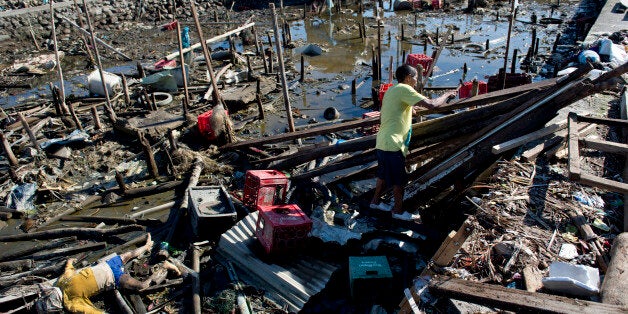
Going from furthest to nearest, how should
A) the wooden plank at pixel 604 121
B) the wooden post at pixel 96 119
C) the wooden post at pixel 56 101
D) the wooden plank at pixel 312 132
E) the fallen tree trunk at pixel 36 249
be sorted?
the wooden post at pixel 56 101
the wooden post at pixel 96 119
the wooden plank at pixel 312 132
the fallen tree trunk at pixel 36 249
the wooden plank at pixel 604 121

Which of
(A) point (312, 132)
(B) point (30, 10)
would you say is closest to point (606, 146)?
(A) point (312, 132)

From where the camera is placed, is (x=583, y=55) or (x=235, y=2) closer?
(x=583, y=55)

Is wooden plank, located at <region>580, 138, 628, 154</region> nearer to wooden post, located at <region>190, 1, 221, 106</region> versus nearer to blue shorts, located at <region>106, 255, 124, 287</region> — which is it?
blue shorts, located at <region>106, 255, 124, 287</region>

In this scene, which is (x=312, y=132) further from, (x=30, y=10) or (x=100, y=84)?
(x=30, y=10)

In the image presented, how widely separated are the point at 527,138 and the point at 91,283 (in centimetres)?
613

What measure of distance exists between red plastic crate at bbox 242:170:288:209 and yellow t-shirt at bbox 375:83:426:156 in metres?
2.07

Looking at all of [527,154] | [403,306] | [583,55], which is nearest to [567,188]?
[527,154]

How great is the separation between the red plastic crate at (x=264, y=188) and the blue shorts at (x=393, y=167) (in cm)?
193

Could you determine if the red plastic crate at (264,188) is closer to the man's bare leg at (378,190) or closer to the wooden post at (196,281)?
the wooden post at (196,281)

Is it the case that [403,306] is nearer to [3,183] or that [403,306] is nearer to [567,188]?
[567,188]

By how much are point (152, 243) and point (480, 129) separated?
17.7 feet

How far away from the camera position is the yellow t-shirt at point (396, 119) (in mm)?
5547

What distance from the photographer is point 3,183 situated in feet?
30.8

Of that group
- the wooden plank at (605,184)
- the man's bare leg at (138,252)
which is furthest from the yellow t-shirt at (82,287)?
the wooden plank at (605,184)
